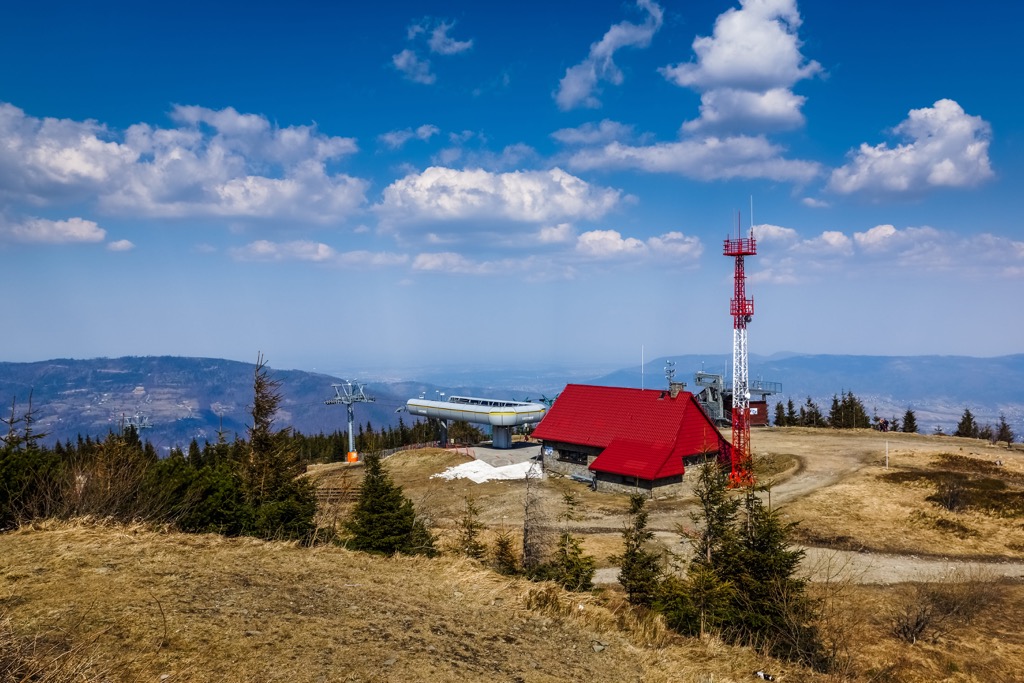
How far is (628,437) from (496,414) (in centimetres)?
1776

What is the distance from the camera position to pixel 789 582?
45.0ft

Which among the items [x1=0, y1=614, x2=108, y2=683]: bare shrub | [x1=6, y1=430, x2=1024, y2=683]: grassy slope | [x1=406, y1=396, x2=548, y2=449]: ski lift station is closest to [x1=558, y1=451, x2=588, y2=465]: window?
[x1=406, y1=396, x2=548, y2=449]: ski lift station

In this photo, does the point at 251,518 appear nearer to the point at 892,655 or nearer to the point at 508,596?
the point at 508,596

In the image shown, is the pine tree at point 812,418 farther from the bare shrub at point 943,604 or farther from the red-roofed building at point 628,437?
the bare shrub at point 943,604

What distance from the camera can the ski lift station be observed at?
60219mm

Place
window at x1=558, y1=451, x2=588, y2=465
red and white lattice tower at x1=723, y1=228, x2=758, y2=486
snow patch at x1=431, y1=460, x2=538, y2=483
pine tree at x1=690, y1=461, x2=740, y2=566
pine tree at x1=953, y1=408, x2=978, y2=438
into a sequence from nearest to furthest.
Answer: pine tree at x1=690, y1=461, x2=740, y2=566 < red and white lattice tower at x1=723, y1=228, x2=758, y2=486 < window at x1=558, y1=451, x2=588, y2=465 < snow patch at x1=431, y1=460, x2=538, y2=483 < pine tree at x1=953, y1=408, x2=978, y2=438

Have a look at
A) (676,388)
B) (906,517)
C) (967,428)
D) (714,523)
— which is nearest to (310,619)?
(714,523)

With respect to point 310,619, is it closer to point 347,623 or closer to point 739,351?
point 347,623

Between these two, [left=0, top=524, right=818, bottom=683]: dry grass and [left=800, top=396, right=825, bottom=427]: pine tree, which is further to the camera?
[left=800, top=396, right=825, bottom=427]: pine tree

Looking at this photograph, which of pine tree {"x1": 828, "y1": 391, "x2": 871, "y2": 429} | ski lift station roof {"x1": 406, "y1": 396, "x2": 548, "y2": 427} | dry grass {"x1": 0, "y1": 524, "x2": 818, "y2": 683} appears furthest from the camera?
pine tree {"x1": 828, "y1": 391, "x2": 871, "y2": 429}

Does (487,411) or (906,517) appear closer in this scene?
(906,517)

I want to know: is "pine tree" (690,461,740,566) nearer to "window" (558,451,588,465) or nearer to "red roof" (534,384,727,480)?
"red roof" (534,384,727,480)

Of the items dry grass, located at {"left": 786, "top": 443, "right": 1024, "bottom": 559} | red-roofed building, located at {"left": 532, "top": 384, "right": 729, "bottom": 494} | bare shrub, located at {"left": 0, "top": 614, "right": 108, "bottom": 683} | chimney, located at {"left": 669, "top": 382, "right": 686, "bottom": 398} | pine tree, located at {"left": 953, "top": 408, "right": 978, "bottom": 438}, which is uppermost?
chimney, located at {"left": 669, "top": 382, "right": 686, "bottom": 398}

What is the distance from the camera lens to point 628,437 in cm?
4609
